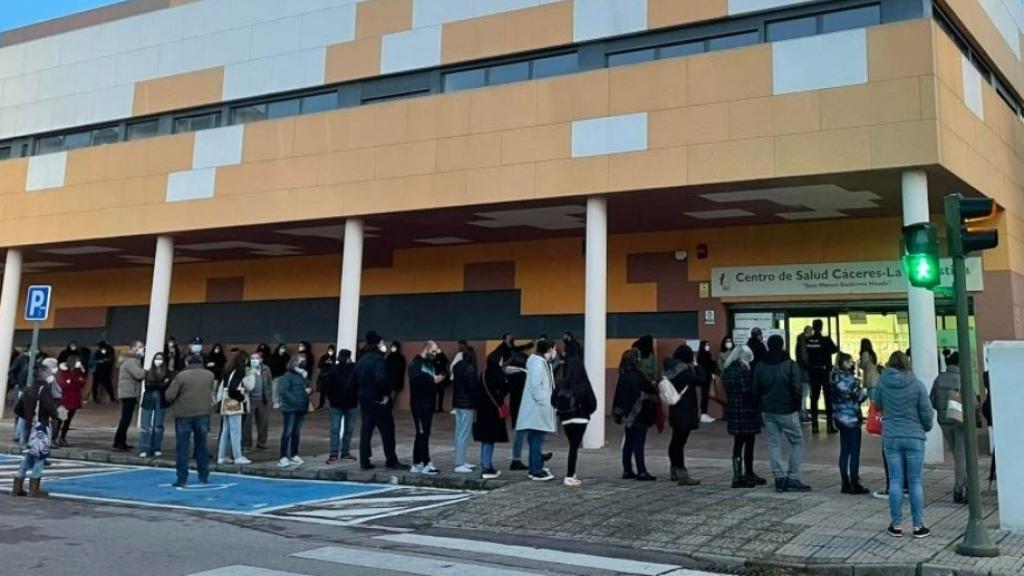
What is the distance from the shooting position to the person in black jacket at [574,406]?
10148mm

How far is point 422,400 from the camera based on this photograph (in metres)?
11.4

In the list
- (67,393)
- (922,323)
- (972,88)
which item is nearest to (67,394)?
(67,393)

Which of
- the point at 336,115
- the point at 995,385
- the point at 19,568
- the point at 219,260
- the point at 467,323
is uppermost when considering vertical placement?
the point at 336,115

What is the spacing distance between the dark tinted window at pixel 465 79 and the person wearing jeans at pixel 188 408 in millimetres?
8606

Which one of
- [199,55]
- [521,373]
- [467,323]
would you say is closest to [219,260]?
[199,55]

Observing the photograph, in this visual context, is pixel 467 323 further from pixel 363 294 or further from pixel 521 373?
pixel 521 373

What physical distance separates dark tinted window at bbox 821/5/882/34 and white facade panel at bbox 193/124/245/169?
13012 mm

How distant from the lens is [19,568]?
6254mm

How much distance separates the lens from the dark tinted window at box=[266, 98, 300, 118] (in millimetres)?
18969

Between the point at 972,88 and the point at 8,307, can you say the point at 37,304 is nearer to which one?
the point at 8,307

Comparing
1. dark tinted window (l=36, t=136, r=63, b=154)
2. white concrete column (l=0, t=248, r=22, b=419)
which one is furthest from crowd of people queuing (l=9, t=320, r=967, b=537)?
dark tinted window (l=36, t=136, r=63, b=154)

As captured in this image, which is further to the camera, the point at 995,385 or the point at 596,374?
the point at 596,374

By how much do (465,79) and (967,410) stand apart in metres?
12.5

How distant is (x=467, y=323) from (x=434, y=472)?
10.4 m
